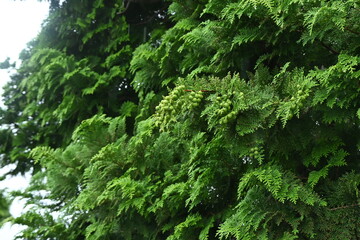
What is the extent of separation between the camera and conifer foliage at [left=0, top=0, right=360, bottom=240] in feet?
8.03

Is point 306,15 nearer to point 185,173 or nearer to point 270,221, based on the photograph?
point 270,221

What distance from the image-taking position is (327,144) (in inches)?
101

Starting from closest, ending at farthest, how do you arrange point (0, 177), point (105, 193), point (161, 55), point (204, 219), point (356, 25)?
point (356, 25)
point (204, 219)
point (105, 193)
point (161, 55)
point (0, 177)

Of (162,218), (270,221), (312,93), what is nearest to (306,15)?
(312,93)

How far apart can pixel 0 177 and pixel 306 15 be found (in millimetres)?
5067

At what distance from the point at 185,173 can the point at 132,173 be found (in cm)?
59

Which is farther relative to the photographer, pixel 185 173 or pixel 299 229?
pixel 185 173

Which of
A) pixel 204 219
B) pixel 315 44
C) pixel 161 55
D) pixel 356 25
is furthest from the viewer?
pixel 161 55

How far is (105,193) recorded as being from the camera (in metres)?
3.48

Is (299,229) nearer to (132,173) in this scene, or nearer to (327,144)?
(327,144)

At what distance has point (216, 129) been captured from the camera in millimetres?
2645

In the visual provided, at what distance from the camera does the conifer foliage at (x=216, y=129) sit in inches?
96.3

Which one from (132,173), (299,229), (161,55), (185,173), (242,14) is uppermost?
(161,55)

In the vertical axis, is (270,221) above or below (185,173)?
below
